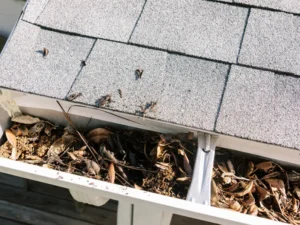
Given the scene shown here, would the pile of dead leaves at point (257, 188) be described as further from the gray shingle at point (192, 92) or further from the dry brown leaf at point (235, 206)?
the gray shingle at point (192, 92)

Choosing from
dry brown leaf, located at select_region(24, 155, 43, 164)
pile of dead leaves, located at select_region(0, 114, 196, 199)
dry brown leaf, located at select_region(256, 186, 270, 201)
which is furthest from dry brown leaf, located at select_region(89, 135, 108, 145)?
dry brown leaf, located at select_region(256, 186, 270, 201)

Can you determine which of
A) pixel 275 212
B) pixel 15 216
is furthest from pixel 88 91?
pixel 15 216

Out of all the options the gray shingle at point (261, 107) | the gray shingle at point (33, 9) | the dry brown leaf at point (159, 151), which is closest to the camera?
the gray shingle at point (261, 107)

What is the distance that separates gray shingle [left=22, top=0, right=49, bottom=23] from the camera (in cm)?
121

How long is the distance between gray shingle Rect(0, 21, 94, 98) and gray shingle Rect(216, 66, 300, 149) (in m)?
0.53

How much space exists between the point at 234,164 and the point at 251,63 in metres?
0.36

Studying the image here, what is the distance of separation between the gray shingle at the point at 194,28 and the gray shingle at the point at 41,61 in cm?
22

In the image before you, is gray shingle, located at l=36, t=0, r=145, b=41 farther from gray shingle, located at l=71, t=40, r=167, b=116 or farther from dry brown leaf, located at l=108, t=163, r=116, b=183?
dry brown leaf, located at l=108, t=163, r=116, b=183

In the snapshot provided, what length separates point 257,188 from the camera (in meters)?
1.10

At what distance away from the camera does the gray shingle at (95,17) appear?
3.86 ft

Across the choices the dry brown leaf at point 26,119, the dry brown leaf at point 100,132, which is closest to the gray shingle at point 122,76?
the dry brown leaf at point 100,132

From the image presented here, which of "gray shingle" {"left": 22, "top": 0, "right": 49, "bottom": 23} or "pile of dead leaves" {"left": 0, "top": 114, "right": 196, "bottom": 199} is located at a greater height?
"gray shingle" {"left": 22, "top": 0, "right": 49, "bottom": 23}

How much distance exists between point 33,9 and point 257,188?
1.04m

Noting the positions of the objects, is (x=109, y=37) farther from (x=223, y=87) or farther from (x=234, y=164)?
(x=234, y=164)
